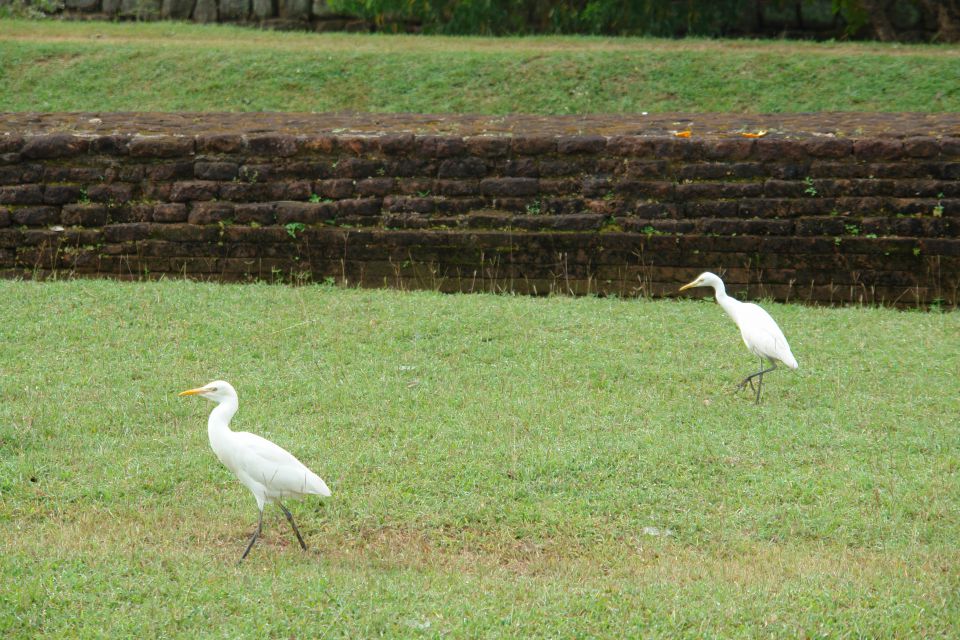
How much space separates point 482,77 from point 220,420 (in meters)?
10.7

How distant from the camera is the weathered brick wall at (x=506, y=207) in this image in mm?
9039

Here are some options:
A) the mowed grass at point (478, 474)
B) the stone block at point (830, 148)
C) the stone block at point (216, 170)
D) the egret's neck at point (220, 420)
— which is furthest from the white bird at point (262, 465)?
the stone block at point (830, 148)

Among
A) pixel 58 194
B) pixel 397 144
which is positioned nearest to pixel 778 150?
pixel 397 144

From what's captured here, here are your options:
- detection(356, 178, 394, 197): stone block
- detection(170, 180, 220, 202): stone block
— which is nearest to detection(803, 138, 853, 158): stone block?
detection(356, 178, 394, 197): stone block

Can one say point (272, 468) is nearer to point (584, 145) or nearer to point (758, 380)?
point (758, 380)

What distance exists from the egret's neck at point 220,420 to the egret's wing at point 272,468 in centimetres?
8

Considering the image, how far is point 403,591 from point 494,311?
13.8 ft

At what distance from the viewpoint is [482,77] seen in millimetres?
14422

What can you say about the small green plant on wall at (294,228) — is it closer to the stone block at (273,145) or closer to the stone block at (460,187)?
the stone block at (273,145)

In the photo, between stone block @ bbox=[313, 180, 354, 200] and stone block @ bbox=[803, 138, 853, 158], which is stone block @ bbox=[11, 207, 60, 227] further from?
stone block @ bbox=[803, 138, 853, 158]

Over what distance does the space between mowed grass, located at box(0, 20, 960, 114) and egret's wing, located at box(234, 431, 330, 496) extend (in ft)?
32.6

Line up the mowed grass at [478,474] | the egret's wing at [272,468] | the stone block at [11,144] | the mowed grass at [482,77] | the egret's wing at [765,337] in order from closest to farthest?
the mowed grass at [478,474] → the egret's wing at [272,468] → the egret's wing at [765,337] → the stone block at [11,144] → the mowed grass at [482,77]

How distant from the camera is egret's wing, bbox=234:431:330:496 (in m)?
4.26

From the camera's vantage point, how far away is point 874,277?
9.05 m
